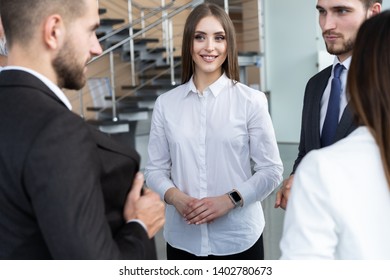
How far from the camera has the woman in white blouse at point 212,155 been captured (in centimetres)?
194

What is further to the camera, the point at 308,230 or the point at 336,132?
the point at 336,132

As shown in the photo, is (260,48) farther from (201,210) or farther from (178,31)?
(201,210)

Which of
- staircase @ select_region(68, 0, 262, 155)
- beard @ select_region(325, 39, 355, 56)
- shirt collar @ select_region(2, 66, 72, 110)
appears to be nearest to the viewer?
shirt collar @ select_region(2, 66, 72, 110)

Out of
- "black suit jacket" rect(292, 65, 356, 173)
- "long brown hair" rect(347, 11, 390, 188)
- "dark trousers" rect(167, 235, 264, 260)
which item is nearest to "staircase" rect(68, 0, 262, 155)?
A: "dark trousers" rect(167, 235, 264, 260)

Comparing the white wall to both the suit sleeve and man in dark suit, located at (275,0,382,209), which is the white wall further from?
the suit sleeve

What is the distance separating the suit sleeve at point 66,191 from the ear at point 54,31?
0.61 ft

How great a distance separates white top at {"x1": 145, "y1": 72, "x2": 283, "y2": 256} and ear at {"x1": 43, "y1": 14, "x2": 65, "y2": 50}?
97cm

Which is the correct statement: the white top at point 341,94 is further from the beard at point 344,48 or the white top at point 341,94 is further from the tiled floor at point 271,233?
the tiled floor at point 271,233

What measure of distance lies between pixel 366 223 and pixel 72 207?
21.5 inches

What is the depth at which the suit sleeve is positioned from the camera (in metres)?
0.90

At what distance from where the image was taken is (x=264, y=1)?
9.24m

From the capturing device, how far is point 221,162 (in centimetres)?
195

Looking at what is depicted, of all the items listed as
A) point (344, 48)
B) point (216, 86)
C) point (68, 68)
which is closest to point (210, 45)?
point (216, 86)
